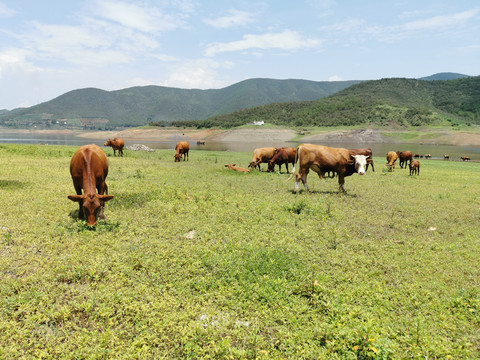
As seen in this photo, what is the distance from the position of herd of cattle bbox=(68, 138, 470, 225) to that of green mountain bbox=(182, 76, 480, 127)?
11615 centimetres

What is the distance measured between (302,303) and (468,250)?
246 inches

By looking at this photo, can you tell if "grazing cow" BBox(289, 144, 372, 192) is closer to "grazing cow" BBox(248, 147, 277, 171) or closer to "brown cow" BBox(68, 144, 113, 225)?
"grazing cow" BBox(248, 147, 277, 171)

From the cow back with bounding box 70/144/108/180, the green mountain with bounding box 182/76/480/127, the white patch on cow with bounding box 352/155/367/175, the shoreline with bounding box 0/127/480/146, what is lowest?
the white patch on cow with bounding box 352/155/367/175

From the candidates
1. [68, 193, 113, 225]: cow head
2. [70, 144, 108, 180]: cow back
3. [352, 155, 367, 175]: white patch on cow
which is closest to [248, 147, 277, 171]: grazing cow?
[352, 155, 367, 175]: white patch on cow

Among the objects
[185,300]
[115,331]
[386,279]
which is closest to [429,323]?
[386,279]

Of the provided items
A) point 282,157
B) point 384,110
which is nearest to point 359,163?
point 282,157

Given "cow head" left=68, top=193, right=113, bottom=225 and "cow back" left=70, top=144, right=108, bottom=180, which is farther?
"cow back" left=70, top=144, right=108, bottom=180

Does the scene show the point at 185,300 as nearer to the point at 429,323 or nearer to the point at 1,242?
the point at 429,323

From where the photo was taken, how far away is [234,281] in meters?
6.12

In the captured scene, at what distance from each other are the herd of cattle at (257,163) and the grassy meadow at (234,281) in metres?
0.92

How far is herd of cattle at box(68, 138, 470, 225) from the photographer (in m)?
8.27

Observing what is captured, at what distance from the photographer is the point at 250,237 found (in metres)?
8.54

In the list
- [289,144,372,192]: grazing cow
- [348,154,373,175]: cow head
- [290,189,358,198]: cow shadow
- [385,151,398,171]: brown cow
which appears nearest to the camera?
[348,154,373,175]: cow head

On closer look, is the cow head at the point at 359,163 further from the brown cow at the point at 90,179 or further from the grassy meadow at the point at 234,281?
the brown cow at the point at 90,179
